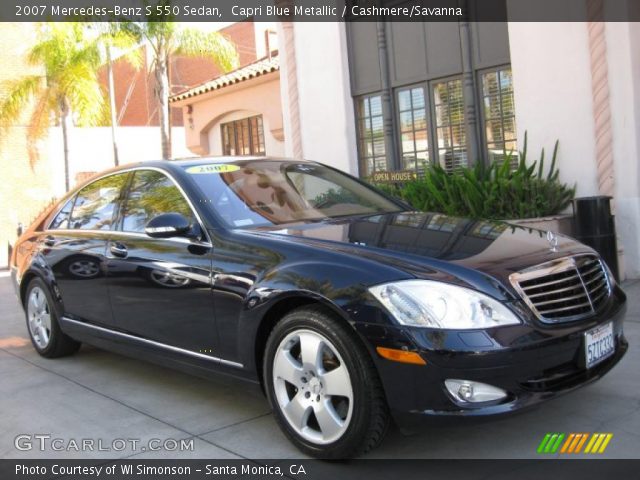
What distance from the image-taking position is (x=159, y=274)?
14.6 feet

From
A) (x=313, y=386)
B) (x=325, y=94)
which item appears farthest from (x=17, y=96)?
(x=313, y=386)

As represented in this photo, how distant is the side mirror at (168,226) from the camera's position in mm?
4219

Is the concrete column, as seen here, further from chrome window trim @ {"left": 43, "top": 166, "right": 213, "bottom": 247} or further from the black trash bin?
chrome window trim @ {"left": 43, "top": 166, "right": 213, "bottom": 247}

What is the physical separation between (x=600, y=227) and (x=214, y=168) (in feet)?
15.0

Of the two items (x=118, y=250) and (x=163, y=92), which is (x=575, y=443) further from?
(x=163, y=92)

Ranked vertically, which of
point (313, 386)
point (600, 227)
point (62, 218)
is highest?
point (62, 218)

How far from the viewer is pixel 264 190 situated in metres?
4.68

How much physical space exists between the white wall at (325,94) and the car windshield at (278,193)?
6299 millimetres

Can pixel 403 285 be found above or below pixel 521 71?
below

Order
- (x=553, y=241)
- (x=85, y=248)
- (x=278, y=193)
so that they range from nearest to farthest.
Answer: (x=553, y=241)
(x=278, y=193)
(x=85, y=248)

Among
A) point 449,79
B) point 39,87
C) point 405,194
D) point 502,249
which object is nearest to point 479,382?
point 502,249

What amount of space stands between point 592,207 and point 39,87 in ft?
66.4

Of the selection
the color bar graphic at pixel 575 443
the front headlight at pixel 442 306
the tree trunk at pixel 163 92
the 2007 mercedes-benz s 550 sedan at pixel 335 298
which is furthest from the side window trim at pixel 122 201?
the tree trunk at pixel 163 92

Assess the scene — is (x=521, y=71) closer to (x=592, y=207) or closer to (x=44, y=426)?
(x=592, y=207)
